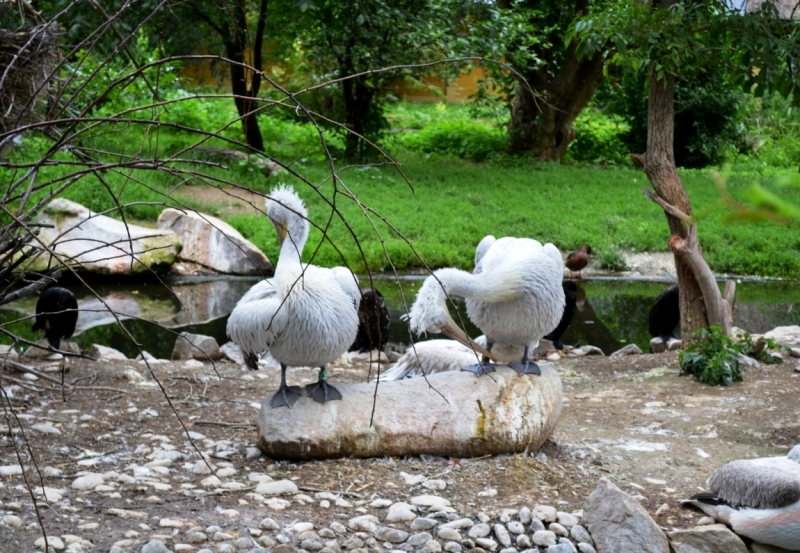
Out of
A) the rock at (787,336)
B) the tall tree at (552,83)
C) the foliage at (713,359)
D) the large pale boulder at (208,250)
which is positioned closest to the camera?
the foliage at (713,359)

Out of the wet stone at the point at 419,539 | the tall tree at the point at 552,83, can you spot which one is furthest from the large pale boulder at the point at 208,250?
the wet stone at the point at 419,539

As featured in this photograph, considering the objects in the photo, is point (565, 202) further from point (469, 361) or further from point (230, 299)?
point (469, 361)

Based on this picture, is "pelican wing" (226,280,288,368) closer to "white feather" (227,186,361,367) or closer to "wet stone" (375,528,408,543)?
"white feather" (227,186,361,367)

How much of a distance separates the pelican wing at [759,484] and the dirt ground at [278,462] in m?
0.20

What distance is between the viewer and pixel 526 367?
4.40 m

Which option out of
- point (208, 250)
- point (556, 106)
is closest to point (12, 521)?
point (208, 250)

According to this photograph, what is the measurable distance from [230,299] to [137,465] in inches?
249

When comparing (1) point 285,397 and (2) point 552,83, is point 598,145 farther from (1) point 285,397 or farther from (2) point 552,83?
(1) point 285,397

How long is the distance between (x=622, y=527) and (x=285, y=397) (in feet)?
5.41

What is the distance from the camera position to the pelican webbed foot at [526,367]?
4.37m

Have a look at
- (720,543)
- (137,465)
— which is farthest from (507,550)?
(137,465)

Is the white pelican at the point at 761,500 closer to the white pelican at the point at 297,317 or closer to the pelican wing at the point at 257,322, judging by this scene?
the white pelican at the point at 297,317

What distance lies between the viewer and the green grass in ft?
39.1

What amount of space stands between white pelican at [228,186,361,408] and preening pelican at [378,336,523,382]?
0.97 metres
